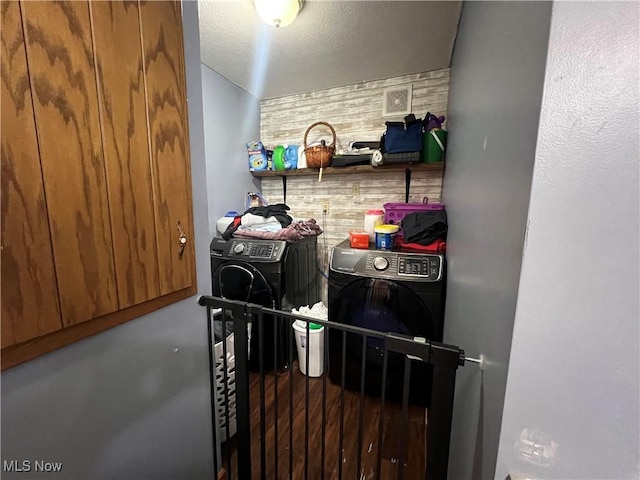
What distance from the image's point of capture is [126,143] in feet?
2.38

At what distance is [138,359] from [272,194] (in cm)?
214

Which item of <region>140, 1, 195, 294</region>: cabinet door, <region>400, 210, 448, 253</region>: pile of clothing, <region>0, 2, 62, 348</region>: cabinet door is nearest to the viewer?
<region>0, 2, 62, 348</region>: cabinet door

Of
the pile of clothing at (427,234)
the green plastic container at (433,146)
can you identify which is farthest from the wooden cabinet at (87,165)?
the green plastic container at (433,146)

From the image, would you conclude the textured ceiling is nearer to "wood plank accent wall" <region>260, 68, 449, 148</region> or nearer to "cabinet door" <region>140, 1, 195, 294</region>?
"wood plank accent wall" <region>260, 68, 449, 148</region>

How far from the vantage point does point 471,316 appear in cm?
→ 83

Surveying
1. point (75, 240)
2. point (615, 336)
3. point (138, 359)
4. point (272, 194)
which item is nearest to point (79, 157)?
point (75, 240)

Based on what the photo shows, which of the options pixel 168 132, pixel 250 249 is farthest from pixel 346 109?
pixel 168 132

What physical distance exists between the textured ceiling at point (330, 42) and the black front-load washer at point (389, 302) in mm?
1384

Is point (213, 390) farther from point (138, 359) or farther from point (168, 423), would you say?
point (138, 359)

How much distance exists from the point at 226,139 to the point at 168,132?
162 centimetres

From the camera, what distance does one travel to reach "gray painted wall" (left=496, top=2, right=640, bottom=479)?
1.16 feet

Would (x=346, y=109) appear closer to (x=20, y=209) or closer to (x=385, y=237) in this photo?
(x=385, y=237)

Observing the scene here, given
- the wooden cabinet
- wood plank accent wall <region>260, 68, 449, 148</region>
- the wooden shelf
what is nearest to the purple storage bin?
the wooden shelf

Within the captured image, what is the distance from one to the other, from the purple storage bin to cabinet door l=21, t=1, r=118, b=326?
175 centimetres
